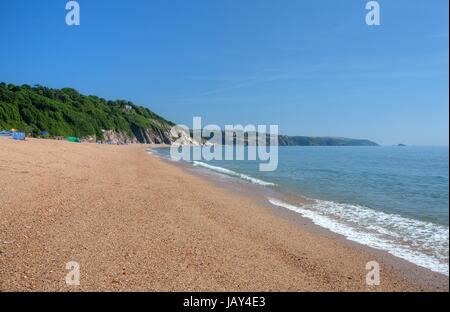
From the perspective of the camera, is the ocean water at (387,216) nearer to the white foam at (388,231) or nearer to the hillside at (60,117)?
the white foam at (388,231)

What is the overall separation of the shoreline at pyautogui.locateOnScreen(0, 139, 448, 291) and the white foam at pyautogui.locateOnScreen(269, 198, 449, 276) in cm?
88

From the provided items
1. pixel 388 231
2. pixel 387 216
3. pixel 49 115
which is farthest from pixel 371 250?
pixel 49 115

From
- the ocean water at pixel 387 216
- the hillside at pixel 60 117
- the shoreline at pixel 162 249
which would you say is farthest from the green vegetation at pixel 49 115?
the ocean water at pixel 387 216

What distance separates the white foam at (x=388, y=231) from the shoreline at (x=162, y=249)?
34.7 inches

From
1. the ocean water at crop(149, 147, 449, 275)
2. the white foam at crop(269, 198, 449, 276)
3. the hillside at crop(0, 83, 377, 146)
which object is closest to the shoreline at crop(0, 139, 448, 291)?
the white foam at crop(269, 198, 449, 276)

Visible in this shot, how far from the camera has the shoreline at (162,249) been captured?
571 cm

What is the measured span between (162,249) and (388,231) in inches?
331

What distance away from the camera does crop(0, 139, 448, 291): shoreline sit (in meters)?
5.71

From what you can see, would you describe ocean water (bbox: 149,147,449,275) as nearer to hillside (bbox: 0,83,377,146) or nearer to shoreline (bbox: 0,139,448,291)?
shoreline (bbox: 0,139,448,291)

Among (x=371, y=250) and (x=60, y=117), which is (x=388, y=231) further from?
(x=60, y=117)

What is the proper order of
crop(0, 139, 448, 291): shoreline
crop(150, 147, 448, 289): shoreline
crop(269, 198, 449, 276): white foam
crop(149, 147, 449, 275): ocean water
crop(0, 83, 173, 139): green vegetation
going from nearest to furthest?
crop(0, 139, 448, 291): shoreline
crop(150, 147, 448, 289): shoreline
crop(269, 198, 449, 276): white foam
crop(149, 147, 449, 275): ocean water
crop(0, 83, 173, 139): green vegetation

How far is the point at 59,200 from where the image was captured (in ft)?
35.3

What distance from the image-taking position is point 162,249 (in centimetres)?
728
